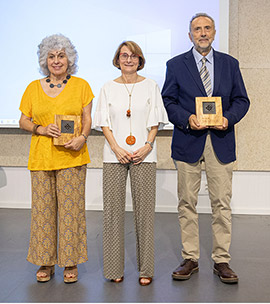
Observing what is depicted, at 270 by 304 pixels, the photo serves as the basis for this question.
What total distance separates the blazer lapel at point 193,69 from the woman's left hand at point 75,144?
82cm

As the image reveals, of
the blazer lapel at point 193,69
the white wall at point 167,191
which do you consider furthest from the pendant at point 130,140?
the white wall at point 167,191

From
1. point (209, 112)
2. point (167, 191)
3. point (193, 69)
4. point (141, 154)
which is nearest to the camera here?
point (141, 154)

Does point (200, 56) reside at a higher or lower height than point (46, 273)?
higher

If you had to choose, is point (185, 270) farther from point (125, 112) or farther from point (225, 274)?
point (125, 112)

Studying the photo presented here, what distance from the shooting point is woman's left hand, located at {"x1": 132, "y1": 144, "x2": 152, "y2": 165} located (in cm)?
228

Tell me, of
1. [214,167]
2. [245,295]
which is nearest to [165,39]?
[214,167]

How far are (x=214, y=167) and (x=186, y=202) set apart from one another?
0.97 ft

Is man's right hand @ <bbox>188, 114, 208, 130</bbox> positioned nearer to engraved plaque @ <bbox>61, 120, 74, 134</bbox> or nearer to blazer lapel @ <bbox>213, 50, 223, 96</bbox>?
blazer lapel @ <bbox>213, 50, 223, 96</bbox>

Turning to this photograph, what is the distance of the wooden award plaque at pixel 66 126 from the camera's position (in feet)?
7.60

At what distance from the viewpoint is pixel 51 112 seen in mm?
2350

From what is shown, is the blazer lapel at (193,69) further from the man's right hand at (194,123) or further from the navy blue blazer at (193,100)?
the man's right hand at (194,123)

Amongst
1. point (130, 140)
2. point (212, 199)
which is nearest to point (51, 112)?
point (130, 140)

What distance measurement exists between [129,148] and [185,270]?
0.88 metres

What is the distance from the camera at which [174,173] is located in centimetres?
450
